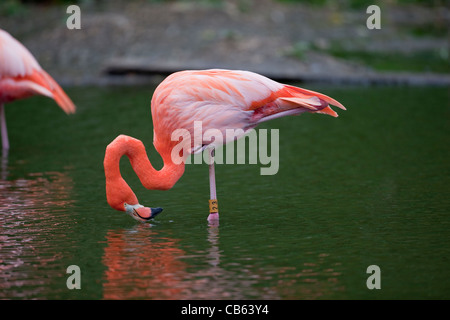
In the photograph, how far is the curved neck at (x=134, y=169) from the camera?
574cm

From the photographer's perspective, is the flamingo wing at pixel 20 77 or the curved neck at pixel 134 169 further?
the flamingo wing at pixel 20 77

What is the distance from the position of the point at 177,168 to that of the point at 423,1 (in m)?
16.7

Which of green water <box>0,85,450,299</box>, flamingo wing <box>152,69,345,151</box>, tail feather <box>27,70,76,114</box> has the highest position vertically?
tail feather <box>27,70,76,114</box>

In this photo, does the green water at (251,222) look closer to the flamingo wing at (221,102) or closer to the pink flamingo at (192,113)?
the pink flamingo at (192,113)

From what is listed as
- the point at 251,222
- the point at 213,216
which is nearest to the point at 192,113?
the point at 213,216

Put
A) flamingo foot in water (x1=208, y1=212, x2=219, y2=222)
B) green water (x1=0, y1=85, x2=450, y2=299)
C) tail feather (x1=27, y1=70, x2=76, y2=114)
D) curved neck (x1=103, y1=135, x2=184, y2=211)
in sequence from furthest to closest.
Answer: tail feather (x1=27, y1=70, x2=76, y2=114)
flamingo foot in water (x1=208, y1=212, x2=219, y2=222)
curved neck (x1=103, y1=135, x2=184, y2=211)
green water (x1=0, y1=85, x2=450, y2=299)

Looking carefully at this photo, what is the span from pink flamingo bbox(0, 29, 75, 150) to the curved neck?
376cm

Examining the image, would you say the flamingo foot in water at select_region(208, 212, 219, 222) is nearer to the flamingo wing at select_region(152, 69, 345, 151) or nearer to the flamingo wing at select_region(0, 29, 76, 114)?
the flamingo wing at select_region(152, 69, 345, 151)

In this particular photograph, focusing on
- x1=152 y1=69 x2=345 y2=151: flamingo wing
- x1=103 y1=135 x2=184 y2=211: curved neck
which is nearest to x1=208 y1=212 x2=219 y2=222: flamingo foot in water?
x1=103 y1=135 x2=184 y2=211: curved neck

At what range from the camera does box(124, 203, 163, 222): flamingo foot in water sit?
585 centimetres

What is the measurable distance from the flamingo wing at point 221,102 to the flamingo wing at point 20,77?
3.71 m

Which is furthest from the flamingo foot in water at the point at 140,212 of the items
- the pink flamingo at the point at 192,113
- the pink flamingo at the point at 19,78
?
the pink flamingo at the point at 19,78

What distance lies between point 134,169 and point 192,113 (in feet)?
2.04

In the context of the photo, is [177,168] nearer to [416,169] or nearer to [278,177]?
[278,177]
